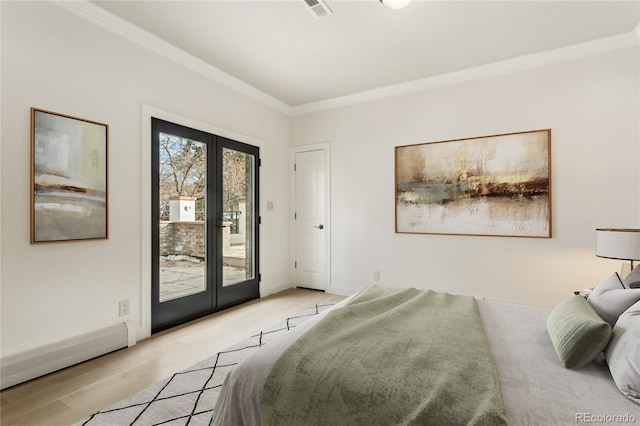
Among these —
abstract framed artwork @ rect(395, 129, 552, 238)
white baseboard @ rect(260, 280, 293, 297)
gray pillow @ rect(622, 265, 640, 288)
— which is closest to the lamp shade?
gray pillow @ rect(622, 265, 640, 288)

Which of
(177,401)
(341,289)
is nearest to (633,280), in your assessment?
(177,401)

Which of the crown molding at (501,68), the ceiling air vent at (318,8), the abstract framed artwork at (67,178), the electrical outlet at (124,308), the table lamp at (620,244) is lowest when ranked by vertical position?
the electrical outlet at (124,308)

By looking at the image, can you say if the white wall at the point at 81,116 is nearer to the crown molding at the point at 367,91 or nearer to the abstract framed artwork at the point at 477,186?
the crown molding at the point at 367,91

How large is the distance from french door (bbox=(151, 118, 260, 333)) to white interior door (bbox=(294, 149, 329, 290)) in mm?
807

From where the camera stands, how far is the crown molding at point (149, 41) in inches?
97.2

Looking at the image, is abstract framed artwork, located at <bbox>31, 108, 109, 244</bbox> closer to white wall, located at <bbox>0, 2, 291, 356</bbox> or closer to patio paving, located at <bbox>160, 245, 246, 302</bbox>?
white wall, located at <bbox>0, 2, 291, 356</bbox>

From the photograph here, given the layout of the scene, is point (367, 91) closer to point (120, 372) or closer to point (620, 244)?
point (620, 244)

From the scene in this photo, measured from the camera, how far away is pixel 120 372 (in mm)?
2299

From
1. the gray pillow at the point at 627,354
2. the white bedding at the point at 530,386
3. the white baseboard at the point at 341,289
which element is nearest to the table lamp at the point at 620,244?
the white bedding at the point at 530,386

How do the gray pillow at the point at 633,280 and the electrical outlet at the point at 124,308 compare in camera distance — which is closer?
the gray pillow at the point at 633,280

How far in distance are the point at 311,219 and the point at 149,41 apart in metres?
2.85

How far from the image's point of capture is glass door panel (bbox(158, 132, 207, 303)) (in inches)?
124

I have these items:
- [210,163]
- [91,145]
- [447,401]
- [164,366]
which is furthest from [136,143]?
[447,401]

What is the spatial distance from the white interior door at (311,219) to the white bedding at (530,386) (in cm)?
299
